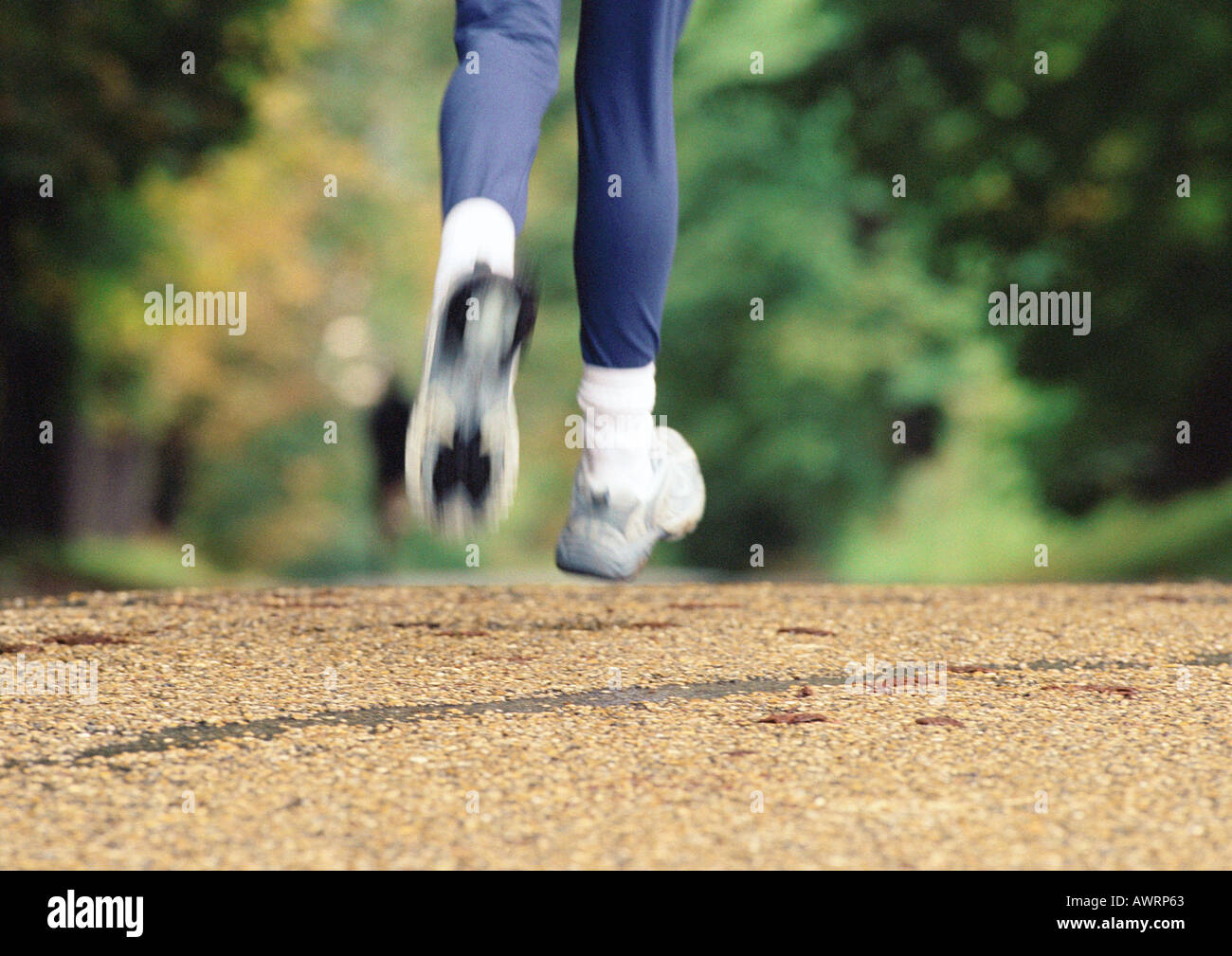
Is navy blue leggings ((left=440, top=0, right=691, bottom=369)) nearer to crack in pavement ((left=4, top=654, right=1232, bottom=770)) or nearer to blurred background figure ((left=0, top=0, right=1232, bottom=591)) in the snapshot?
crack in pavement ((left=4, top=654, right=1232, bottom=770))

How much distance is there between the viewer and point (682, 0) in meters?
2.48

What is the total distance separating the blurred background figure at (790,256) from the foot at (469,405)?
21.9ft

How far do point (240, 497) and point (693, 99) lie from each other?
1080cm

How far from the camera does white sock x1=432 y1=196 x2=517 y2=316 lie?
2000mm

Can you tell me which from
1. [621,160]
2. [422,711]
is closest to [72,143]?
[621,160]

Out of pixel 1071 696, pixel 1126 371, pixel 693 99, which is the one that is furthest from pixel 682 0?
pixel 693 99

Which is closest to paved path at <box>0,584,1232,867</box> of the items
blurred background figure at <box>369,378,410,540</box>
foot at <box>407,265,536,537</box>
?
foot at <box>407,265,536,537</box>

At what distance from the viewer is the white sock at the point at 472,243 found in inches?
78.7

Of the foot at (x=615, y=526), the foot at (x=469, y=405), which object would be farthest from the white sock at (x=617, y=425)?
the foot at (x=469, y=405)

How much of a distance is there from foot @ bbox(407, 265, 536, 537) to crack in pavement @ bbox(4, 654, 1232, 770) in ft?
1.07

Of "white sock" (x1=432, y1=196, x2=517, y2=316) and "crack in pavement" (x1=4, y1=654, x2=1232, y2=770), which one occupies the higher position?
"white sock" (x1=432, y1=196, x2=517, y2=316)

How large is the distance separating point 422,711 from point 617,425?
65 cm

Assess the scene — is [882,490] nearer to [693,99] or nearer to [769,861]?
[693,99]

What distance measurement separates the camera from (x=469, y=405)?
1.99 meters
